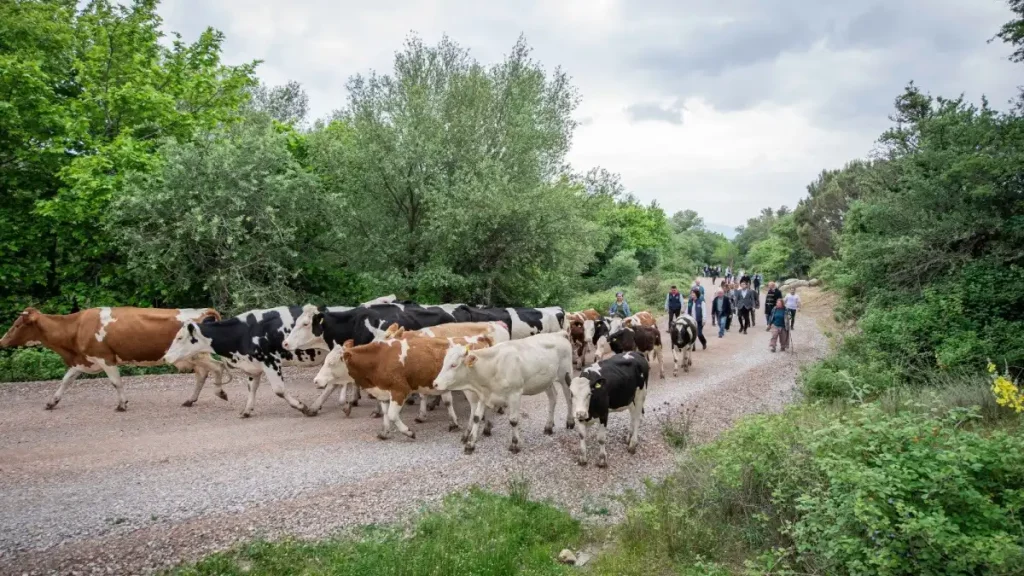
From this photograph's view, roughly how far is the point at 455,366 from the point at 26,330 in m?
9.40

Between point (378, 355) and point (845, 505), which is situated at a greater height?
point (378, 355)

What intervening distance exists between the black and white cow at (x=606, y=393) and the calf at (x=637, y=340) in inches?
145

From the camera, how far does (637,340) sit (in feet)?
47.5

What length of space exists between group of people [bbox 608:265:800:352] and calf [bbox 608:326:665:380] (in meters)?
3.97

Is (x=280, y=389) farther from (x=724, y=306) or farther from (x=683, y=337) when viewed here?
(x=724, y=306)

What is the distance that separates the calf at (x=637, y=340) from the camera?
13836 millimetres

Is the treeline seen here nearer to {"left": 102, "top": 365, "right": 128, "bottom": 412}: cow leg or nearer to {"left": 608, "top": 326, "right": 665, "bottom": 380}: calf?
{"left": 102, "top": 365, "right": 128, "bottom": 412}: cow leg

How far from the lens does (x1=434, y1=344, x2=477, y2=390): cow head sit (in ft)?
31.2

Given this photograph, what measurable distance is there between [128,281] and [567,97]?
17.6 metres

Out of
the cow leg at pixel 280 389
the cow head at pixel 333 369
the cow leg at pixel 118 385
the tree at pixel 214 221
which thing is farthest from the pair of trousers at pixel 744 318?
the cow leg at pixel 118 385

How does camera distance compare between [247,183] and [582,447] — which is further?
[247,183]

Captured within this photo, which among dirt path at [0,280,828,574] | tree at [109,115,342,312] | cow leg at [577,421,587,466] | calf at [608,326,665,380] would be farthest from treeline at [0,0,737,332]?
cow leg at [577,421,587,466]

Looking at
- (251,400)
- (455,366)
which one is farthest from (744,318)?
(251,400)

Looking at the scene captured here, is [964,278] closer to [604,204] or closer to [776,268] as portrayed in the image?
[604,204]
